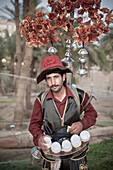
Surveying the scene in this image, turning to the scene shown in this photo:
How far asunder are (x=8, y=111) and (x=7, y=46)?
427 centimetres

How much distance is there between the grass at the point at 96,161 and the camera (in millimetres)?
2748

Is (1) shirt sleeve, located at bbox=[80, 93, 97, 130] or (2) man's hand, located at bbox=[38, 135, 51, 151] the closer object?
(2) man's hand, located at bbox=[38, 135, 51, 151]

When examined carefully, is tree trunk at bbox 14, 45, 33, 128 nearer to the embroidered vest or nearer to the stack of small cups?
the embroidered vest

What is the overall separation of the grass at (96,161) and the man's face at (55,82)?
1859 mm

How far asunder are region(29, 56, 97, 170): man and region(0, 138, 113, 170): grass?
4.75ft

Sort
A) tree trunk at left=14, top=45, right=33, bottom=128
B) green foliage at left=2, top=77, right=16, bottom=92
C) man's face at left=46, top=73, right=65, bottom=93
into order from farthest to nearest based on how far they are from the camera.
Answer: green foliage at left=2, top=77, right=16, bottom=92
tree trunk at left=14, top=45, right=33, bottom=128
man's face at left=46, top=73, right=65, bottom=93

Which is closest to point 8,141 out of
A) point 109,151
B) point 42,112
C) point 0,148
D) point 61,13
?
point 0,148

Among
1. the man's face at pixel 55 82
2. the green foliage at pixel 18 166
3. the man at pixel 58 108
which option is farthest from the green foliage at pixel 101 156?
the man's face at pixel 55 82

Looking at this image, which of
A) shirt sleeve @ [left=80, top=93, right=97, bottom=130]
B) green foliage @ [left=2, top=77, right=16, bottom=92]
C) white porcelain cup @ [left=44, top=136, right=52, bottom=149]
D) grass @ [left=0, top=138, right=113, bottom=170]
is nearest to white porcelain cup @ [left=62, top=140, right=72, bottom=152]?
white porcelain cup @ [left=44, top=136, right=52, bottom=149]

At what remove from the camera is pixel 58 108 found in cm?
150

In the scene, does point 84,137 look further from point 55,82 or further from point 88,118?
point 55,82

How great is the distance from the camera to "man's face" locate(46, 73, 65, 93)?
1429mm

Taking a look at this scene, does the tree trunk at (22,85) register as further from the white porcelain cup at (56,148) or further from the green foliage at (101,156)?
the white porcelain cup at (56,148)

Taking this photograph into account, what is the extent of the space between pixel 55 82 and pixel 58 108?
0.23 m
